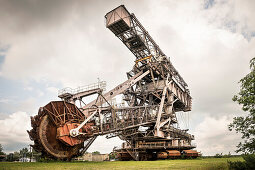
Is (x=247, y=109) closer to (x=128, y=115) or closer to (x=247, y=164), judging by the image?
(x=247, y=164)

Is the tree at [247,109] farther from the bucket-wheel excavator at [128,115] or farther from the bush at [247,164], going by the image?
the bucket-wheel excavator at [128,115]

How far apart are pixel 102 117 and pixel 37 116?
7.29 m

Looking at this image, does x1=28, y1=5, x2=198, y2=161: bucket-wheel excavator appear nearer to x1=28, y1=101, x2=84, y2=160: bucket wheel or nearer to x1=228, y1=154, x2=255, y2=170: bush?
x1=28, y1=101, x2=84, y2=160: bucket wheel

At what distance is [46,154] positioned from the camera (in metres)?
21.2

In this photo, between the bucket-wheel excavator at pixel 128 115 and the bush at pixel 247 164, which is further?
the bucket-wheel excavator at pixel 128 115

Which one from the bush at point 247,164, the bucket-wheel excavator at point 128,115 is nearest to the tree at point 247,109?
the bush at point 247,164

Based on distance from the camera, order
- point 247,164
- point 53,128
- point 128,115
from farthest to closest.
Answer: point 128,115, point 53,128, point 247,164

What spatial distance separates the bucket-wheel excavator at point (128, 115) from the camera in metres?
21.9

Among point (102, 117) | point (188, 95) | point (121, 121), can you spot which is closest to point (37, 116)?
point (102, 117)

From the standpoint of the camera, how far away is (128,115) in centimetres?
2950

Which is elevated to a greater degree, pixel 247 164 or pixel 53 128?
pixel 53 128

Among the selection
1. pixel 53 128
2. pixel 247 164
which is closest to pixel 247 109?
pixel 247 164

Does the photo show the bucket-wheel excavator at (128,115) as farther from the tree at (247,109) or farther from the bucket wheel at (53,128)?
the tree at (247,109)

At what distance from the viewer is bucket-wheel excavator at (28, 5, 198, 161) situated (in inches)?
862
